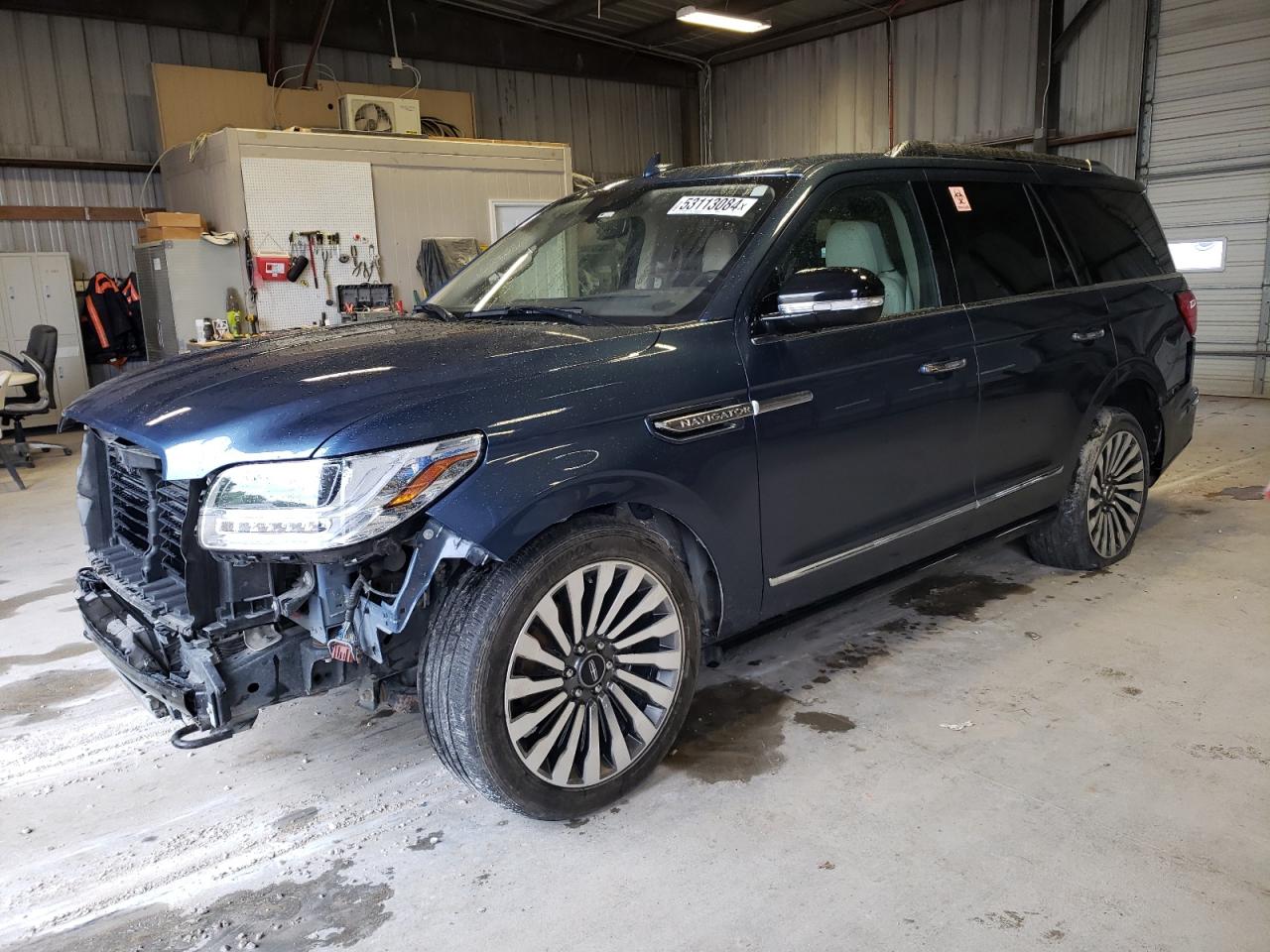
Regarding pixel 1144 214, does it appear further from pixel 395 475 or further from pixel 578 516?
pixel 395 475

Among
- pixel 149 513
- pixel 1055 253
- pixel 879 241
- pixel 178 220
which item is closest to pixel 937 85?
pixel 178 220

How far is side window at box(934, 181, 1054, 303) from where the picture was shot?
3.14m

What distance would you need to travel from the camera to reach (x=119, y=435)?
87.0 inches

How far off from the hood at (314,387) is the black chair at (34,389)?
20.5ft

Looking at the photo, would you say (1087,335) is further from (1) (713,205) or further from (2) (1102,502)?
(1) (713,205)

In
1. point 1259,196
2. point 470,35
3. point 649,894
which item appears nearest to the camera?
point 649,894

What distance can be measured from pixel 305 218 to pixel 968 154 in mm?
6944

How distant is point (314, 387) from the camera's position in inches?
80.8

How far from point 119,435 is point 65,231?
10.2 m

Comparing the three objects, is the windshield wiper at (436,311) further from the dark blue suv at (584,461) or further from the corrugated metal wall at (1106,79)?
the corrugated metal wall at (1106,79)

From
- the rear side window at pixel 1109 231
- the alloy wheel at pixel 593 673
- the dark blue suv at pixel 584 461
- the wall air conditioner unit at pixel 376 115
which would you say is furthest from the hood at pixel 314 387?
the wall air conditioner unit at pixel 376 115

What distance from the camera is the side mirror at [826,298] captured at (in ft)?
7.83

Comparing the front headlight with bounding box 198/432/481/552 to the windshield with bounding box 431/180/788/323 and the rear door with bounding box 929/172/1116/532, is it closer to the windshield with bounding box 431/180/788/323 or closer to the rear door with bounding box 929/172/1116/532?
the windshield with bounding box 431/180/788/323

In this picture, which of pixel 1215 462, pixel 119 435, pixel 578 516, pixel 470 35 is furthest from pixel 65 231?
pixel 1215 462
